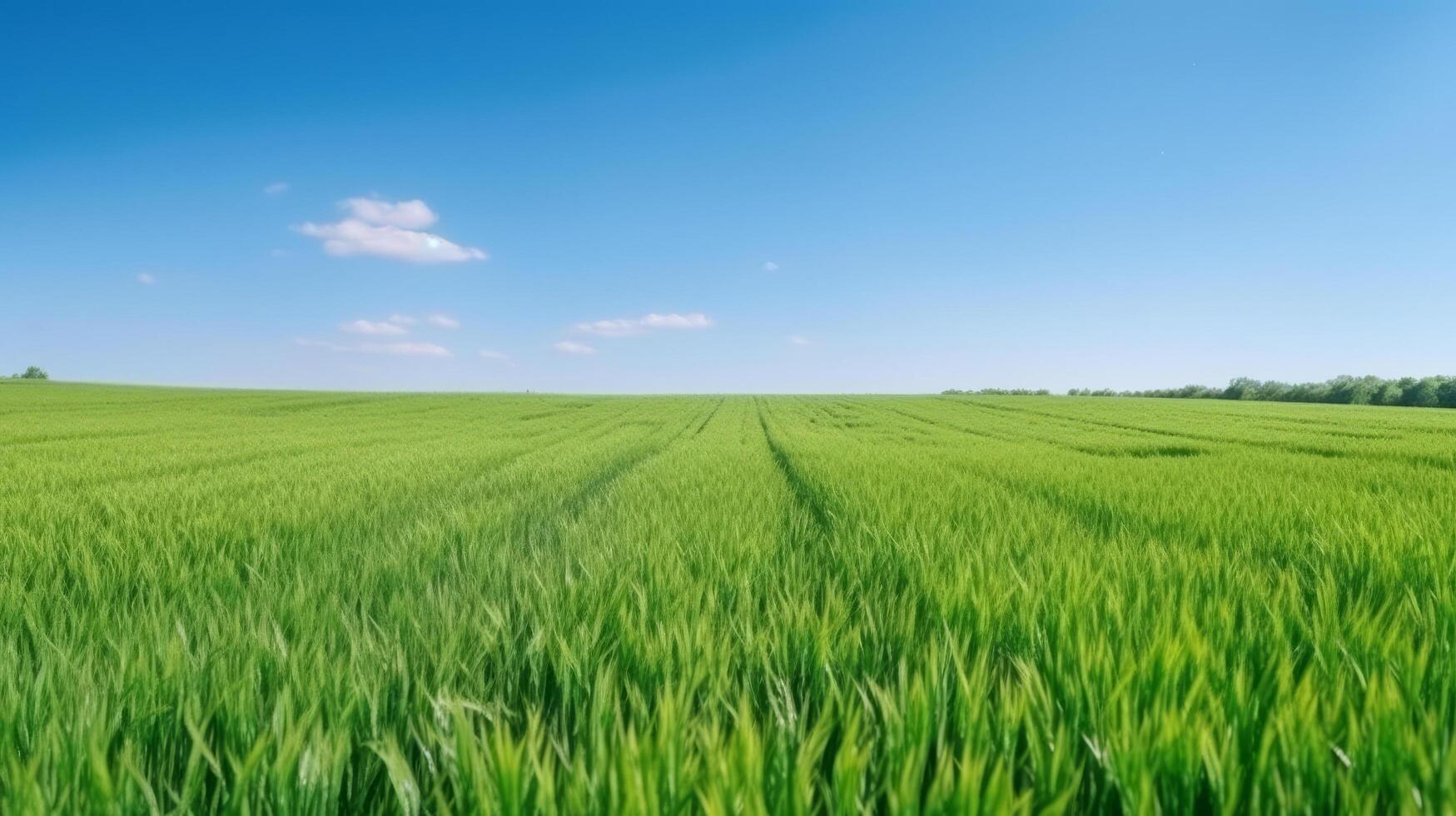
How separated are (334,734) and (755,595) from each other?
1574 millimetres

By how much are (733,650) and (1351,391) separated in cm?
7663

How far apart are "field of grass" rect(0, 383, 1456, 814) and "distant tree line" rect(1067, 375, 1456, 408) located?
2507 inches

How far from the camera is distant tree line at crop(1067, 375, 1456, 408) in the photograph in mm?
51219

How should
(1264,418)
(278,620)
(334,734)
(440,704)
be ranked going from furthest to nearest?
(1264,418), (278,620), (440,704), (334,734)

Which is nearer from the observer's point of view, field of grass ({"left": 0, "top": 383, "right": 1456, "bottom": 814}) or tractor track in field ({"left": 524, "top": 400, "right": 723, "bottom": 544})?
field of grass ({"left": 0, "top": 383, "right": 1456, "bottom": 814})

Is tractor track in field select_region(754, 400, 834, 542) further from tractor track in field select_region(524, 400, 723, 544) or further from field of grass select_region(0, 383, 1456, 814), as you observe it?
tractor track in field select_region(524, 400, 723, 544)

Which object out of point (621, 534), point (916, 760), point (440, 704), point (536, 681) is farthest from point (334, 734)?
point (621, 534)

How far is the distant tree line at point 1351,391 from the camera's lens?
51.2 meters

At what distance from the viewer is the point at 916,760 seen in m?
1.09

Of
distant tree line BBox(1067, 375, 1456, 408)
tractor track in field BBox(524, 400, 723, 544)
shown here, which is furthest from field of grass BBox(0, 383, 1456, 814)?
distant tree line BBox(1067, 375, 1456, 408)

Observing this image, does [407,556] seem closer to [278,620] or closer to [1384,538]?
[278,620]

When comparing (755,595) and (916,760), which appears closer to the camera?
(916,760)

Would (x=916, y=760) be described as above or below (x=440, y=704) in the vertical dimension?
above

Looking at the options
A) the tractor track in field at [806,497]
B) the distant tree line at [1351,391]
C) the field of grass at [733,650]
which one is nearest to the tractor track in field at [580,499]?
the field of grass at [733,650]
